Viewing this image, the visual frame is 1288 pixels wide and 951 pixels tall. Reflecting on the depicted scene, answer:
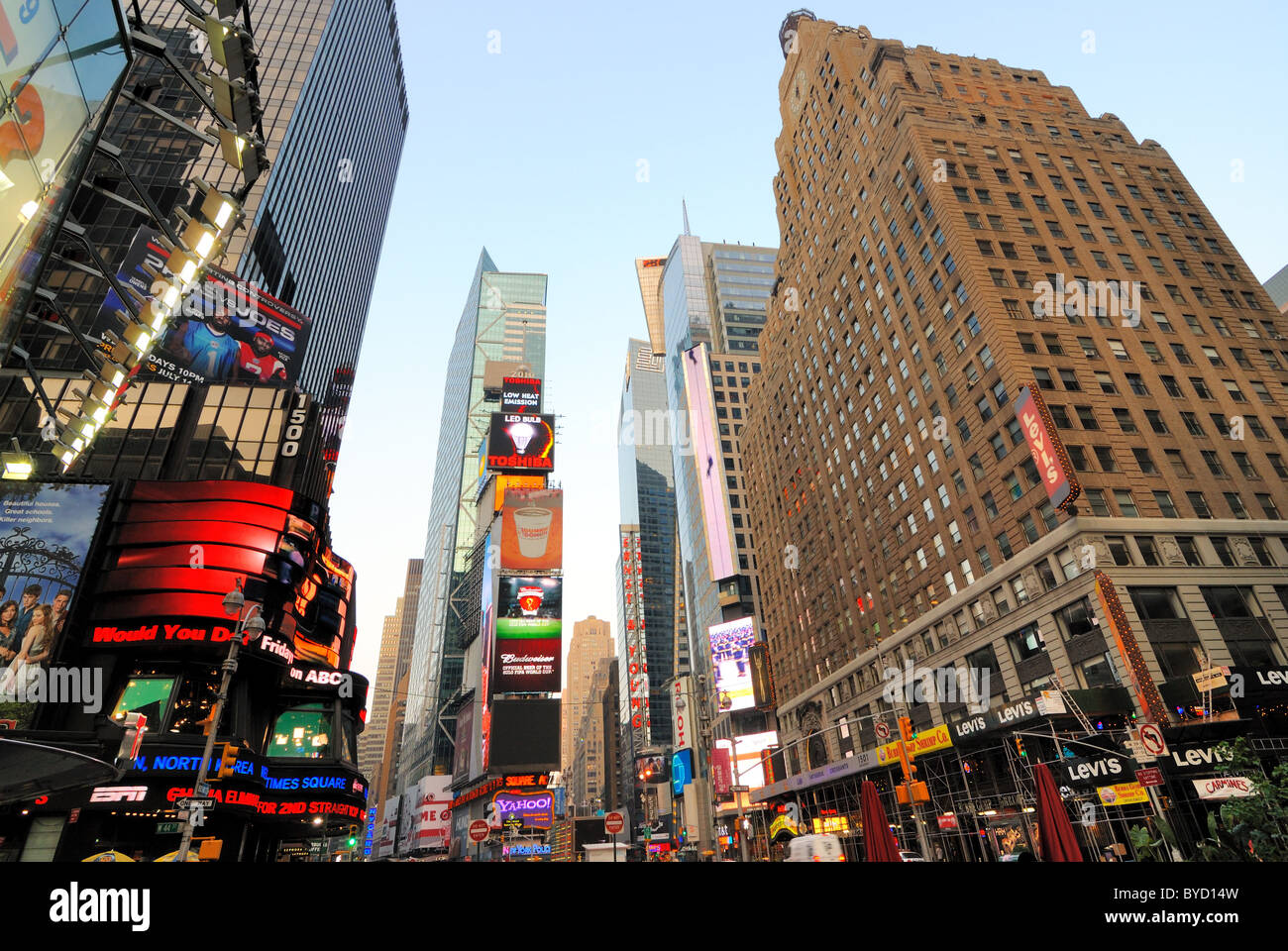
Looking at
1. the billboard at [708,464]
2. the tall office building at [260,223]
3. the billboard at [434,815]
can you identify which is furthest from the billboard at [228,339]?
the billboard at [434,815]

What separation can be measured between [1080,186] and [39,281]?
70.8m

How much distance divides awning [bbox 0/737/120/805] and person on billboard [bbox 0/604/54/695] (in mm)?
23819

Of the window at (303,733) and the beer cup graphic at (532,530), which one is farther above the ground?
the beer cup graphic at (532,530)

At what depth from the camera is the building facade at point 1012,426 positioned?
3997 centimetres

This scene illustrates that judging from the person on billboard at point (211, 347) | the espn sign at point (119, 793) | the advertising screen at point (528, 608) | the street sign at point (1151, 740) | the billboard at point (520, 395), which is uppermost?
the billboard at point (520, 395)

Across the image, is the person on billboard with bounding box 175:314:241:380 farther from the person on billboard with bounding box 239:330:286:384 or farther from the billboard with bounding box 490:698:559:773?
the billboard with bounding box 490:698:559:773

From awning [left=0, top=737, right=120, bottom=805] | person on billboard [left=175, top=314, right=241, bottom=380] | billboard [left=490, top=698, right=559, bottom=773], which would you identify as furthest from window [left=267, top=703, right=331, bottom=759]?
billboard [left=490, top=698, right=559, bottom=773]

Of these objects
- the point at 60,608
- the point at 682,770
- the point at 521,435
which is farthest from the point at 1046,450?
the point at 682,770

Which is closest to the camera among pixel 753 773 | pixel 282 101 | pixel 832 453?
pixel 832 453

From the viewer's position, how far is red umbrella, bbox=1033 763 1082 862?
17734 mm

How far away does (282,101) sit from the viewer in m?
89.8

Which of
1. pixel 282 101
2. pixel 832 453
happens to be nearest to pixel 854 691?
pixel 832 453

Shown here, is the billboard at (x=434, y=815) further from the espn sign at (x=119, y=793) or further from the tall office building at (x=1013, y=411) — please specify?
the espn sign at (x=119, y=793)
